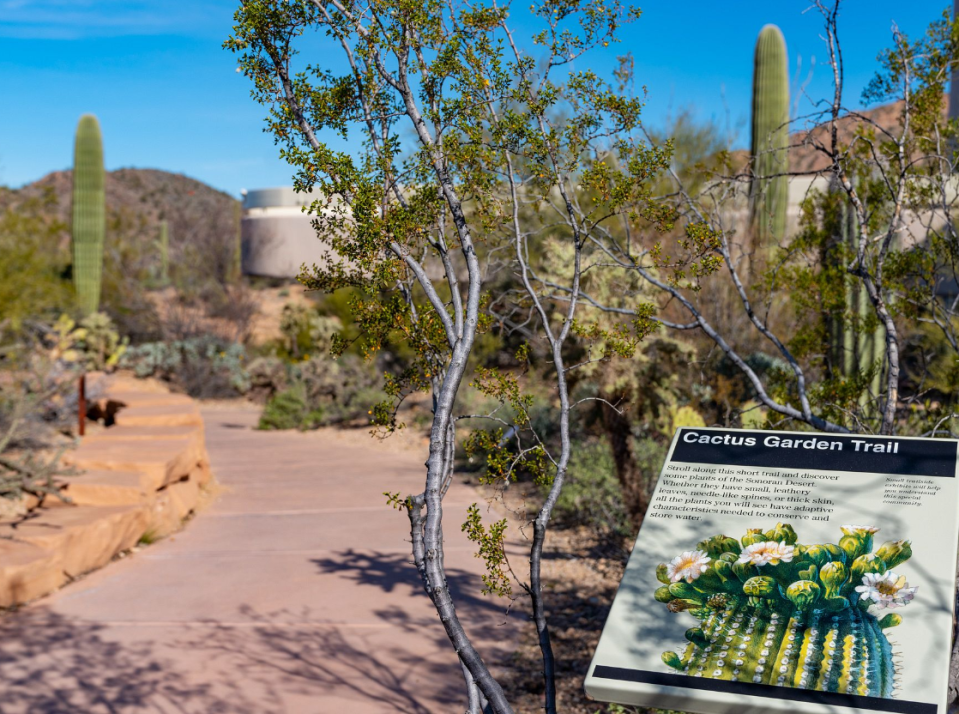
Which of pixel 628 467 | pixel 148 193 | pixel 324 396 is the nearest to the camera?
pixel 628 467

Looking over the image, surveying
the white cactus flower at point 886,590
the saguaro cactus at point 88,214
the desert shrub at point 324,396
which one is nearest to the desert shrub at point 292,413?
the desert shrub at point 324,396

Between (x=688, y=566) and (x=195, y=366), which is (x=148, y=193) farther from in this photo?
(x=688, y=566)

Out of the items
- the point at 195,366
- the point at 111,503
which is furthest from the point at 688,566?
the point at 195,366

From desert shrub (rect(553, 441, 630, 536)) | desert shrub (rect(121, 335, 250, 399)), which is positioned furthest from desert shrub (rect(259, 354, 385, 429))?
desert shrub (rect(553, 441, 630, 536))

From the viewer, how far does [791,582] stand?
2188 mm

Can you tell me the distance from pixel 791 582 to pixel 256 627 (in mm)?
3274

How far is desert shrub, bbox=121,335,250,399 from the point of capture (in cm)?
1557

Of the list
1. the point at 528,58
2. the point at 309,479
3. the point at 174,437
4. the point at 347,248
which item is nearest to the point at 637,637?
the point at 347,248

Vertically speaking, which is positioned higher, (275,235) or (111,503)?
(275,235)

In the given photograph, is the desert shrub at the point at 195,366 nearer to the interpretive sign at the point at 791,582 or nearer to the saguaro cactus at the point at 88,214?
the saguaro cactus at the point at 88,214

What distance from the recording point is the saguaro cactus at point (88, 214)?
17688mm

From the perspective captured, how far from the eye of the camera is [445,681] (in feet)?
13.3

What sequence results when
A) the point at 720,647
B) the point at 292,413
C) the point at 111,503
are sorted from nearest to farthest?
the point at 720,647
the point at 111,503
the point at 292,413

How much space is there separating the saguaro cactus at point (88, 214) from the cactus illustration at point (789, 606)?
56.6 ft
